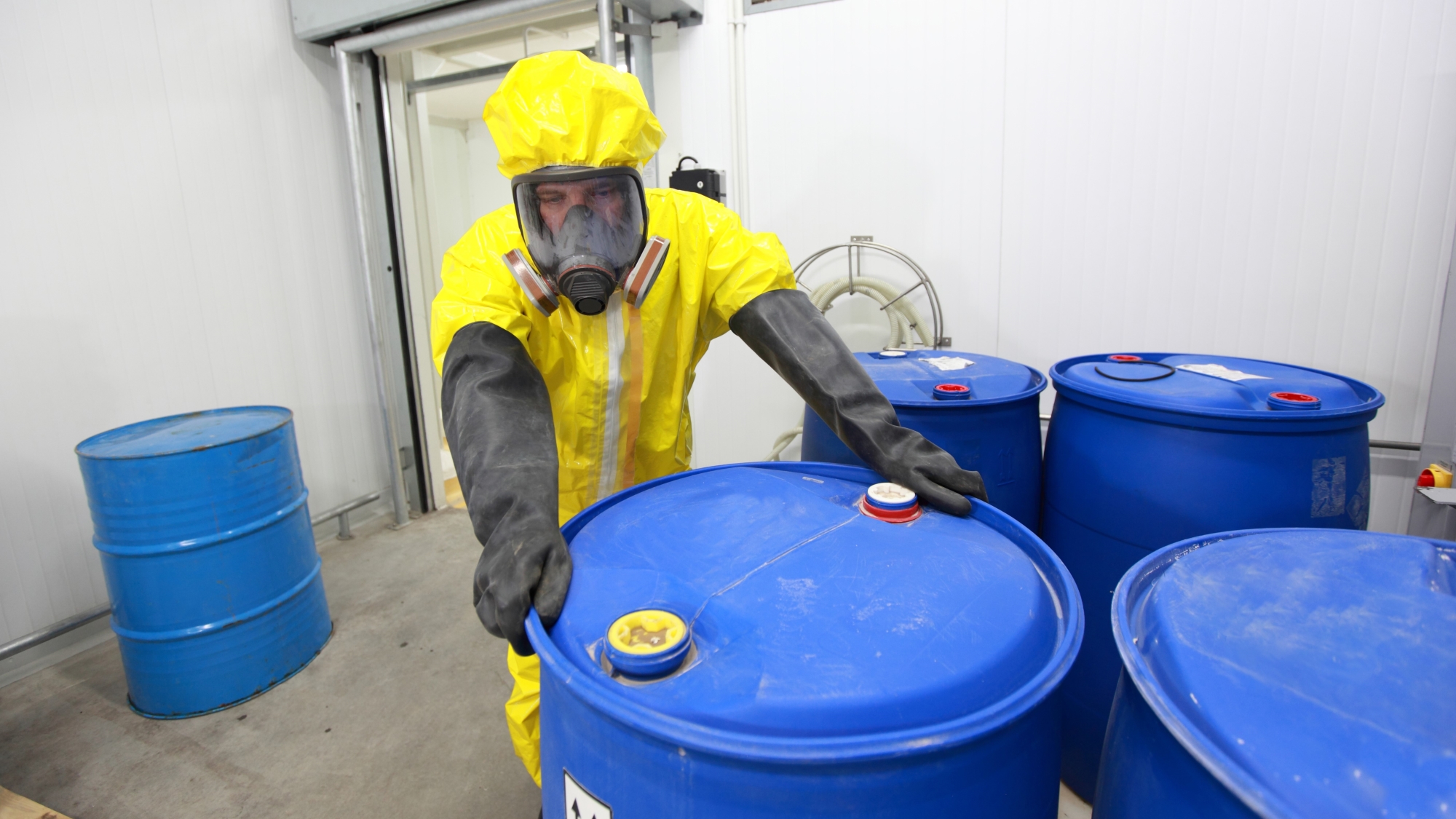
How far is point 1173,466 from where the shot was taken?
46.7 inches

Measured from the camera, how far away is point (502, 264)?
1.22 meters

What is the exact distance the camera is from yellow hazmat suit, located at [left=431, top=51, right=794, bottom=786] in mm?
1125

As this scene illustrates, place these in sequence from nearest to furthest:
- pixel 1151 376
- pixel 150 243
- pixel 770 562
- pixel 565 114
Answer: pixel 770 562 < pixel 565 114 < pixel 1151 376 < pixel 150 243

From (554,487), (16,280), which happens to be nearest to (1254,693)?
(554,487)

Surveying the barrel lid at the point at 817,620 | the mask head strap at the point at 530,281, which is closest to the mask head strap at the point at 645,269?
the mask head strap at the point at 530,281

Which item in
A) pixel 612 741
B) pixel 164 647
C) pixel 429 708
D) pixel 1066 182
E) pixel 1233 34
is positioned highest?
pixel 1233 34

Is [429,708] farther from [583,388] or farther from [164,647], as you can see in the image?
[583,388]

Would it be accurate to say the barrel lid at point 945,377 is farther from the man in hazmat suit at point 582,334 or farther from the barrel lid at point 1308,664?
the barrel lid at point 1308,664

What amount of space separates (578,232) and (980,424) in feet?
2.70

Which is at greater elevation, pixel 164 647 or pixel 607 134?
pixel 607 134

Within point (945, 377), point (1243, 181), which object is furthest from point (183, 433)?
point (1243, 181)

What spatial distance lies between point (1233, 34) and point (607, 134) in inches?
67.6

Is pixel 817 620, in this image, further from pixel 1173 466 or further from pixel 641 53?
pixel 641 53

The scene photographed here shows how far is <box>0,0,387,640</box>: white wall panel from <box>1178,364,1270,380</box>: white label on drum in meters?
2.89
